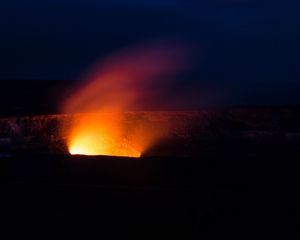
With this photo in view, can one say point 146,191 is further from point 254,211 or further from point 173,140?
point 173,140

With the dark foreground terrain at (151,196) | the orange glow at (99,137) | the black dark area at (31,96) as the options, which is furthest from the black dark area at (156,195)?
the orange glow at (99,137)

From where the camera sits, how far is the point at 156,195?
212 centimetres

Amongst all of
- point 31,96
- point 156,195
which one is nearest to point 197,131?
point 31,96

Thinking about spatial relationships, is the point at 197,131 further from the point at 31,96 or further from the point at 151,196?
the point at 151,196

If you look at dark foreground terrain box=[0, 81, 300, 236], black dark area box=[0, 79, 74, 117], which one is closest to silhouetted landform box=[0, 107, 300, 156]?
black dark area box=[0, 79, 74, 117]

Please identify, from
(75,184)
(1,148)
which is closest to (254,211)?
(75,184)

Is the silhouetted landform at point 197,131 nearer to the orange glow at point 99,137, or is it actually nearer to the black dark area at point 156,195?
the orange glow at point 99,137

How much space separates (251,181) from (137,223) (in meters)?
0.68

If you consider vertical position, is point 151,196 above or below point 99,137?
below

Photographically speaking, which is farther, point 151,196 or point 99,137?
point 99,137

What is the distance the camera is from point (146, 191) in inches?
83.9

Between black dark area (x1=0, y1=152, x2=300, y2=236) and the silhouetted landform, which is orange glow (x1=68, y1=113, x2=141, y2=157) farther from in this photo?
black dark area (x1=0, y1=152, x2=300, y2=236)

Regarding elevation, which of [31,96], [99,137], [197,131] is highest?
[31,96]

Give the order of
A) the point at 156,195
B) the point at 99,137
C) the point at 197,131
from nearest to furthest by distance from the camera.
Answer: the point at 156,195
the point at 197,131
the point at 99,137
